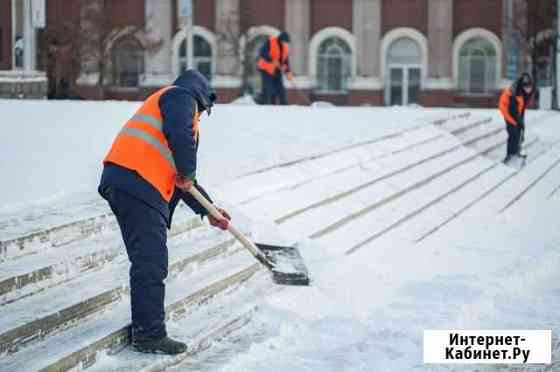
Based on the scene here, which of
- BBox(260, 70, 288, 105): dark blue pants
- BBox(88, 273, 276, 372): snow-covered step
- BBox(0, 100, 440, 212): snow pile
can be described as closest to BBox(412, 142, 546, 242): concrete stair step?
BBox(0, 100, 440, 212): snow pile

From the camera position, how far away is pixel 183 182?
6625 mm

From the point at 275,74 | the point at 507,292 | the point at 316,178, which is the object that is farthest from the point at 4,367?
the point at 275,74

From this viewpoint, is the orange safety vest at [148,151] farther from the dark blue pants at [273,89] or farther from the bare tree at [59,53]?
the bare tree at [59,53]

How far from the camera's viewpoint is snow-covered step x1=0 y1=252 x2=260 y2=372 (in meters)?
6.07

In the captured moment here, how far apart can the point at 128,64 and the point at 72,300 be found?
133 feet

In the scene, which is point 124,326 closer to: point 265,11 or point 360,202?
point 360,202

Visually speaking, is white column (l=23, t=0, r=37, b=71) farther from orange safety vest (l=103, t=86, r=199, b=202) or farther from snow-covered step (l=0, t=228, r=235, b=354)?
orange safety vest (l=103, t=86, r=199, b=202)

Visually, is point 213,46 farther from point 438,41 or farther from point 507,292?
point 507,292

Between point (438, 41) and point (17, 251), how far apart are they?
38.1 metres

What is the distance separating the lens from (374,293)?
29.3ft

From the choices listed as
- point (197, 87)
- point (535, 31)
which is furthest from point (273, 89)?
point (535, 31)

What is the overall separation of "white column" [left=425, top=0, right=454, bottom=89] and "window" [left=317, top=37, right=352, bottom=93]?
141 inches

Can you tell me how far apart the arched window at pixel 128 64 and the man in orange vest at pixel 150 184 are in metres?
40.3

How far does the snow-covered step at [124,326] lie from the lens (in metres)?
6.07
